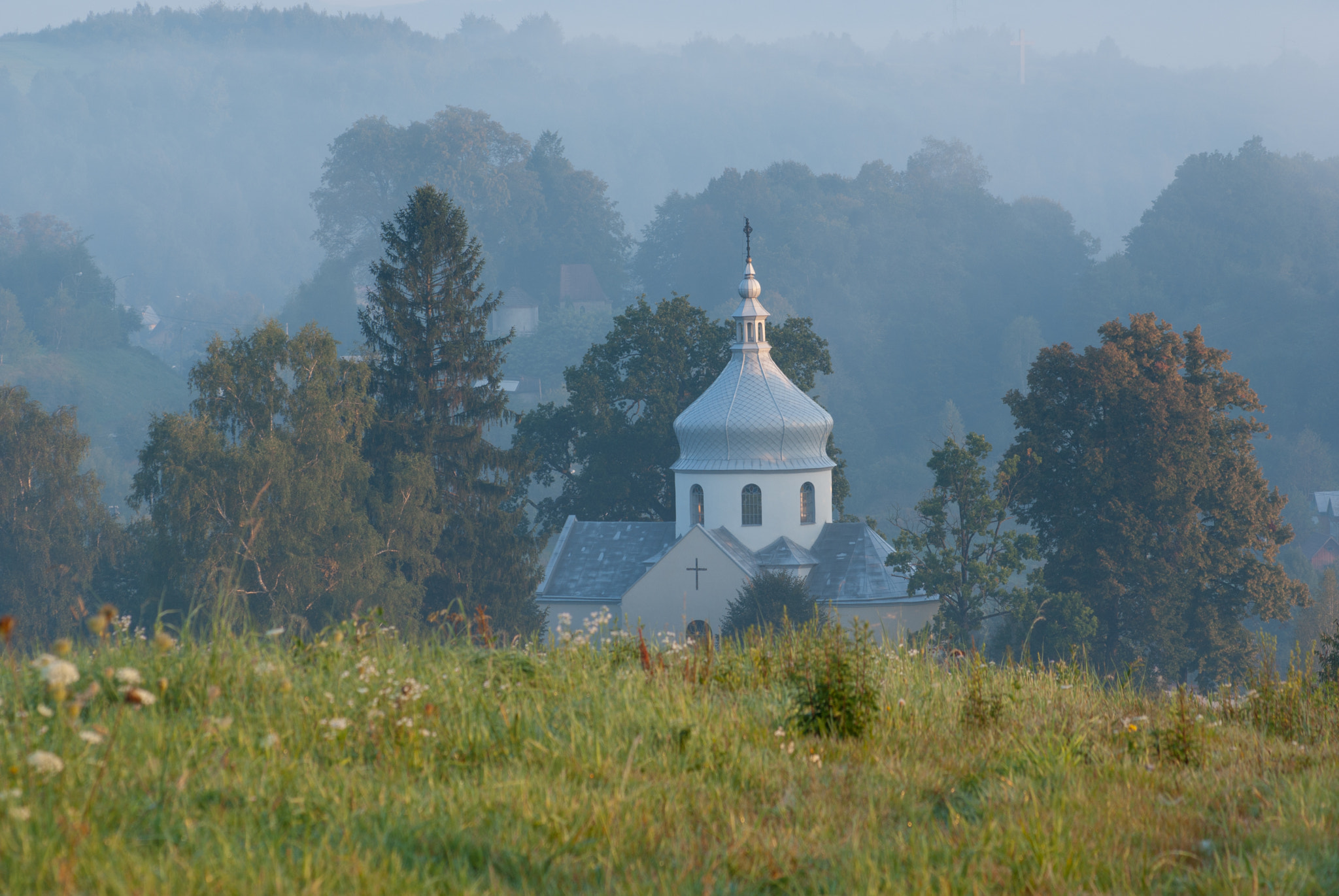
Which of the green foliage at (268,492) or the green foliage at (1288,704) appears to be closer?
the green foliage at (1288,704)

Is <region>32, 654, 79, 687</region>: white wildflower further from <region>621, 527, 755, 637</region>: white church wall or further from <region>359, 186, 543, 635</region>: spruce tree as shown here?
<region>359, 186, 543, 635</region>: spruce tree

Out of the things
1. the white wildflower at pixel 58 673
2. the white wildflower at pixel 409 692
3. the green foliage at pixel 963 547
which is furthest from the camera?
the green foliage at pixel 963 547

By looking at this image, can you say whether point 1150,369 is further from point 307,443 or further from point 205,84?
point 205,84

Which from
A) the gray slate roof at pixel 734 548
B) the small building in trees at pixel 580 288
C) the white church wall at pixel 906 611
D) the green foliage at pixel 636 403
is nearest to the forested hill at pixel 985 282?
the small building in trees at pixel 580 288

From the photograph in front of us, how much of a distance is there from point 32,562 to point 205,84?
118849 millimetres

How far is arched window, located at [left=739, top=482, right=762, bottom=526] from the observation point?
37.0 meters

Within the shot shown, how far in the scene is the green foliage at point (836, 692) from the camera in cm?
591

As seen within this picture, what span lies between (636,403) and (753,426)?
8507 millimetres

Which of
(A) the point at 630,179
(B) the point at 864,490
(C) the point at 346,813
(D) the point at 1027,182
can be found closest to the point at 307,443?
(C) the point at 346,813

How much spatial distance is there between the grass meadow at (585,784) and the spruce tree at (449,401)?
32.4 meters

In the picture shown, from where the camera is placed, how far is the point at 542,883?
402 centimetres

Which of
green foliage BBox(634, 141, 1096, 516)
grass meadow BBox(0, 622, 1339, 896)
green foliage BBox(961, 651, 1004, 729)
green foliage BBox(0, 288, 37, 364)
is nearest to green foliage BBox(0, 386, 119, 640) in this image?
grass meadow BBox(0, 622, 1339, 896)

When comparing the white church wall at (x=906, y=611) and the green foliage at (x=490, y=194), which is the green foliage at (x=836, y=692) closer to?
the white church wall at (x=906, y=611)

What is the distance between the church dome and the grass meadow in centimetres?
3010
